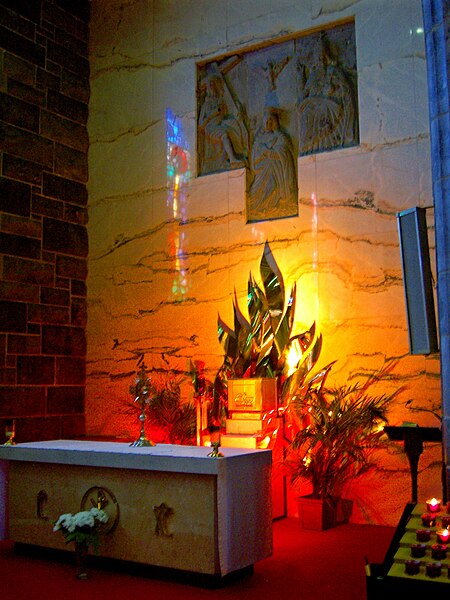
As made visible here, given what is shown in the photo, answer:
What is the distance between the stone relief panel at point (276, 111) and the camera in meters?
6.82

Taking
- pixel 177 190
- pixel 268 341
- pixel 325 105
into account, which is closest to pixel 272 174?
pixel 325 105

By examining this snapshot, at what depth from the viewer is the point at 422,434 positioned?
Result: 520 cm

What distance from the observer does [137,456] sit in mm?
4324

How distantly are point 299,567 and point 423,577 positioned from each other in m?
1.94

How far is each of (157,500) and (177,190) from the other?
4073 mm

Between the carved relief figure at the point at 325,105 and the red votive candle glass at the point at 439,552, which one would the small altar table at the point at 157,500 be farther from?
the carved relief figure at the point at 325,105

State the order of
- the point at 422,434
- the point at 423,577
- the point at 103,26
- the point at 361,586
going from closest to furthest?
the point at 423,577 < the point at 361,586 < the point at 422,434 < the point at 103,26

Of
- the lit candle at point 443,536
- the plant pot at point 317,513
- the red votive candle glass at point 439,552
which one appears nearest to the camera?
the red votive candle glass at point 439,552

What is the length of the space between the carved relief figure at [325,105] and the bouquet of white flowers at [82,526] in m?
4.06

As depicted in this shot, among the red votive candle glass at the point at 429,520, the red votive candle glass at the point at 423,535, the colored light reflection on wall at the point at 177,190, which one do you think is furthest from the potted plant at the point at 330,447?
the red votive candle glass at the point at 423,535

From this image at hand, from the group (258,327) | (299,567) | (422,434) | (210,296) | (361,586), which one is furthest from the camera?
(210,296)

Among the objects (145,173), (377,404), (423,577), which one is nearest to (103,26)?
(145,173)

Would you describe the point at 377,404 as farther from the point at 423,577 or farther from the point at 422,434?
the point at 423,577

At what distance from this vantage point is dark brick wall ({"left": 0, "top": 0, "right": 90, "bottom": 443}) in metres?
7.34
